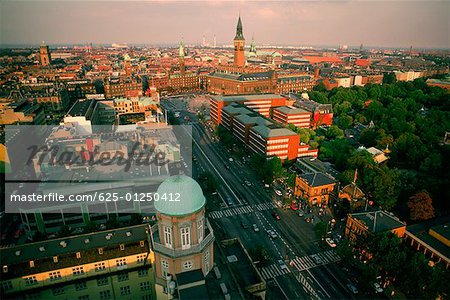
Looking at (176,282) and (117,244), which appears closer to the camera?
(176,282)

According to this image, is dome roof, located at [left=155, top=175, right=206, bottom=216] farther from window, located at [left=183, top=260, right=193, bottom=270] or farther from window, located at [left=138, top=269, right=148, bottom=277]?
window, located at [left=138, top=269, right=148, bottom=277]

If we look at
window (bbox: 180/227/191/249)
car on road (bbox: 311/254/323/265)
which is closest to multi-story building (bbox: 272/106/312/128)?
car on road (bbox: 311/254/323/265)

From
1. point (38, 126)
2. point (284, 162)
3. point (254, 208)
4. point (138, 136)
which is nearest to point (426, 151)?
point (284, 162)

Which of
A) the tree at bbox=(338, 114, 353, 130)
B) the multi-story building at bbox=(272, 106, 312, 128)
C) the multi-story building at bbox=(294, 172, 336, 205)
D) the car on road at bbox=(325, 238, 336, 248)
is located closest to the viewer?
the car on road at bbox=(325, 238, 336, 248)

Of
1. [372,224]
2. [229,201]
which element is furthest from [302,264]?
[229,201]

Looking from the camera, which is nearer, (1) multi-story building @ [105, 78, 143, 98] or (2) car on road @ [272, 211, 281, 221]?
(2) car on road @ [272, 211, 281, 221]

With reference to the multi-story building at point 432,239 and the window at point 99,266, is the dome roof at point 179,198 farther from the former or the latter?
the multi-story building at point 432,239

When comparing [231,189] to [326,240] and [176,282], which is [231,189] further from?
[176,282]
